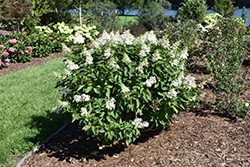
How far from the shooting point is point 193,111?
4.09 meters

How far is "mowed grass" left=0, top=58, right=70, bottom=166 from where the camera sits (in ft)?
11.1

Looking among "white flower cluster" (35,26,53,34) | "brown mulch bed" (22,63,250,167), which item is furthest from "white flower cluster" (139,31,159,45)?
"white flower cluster" (35,26,53,34)

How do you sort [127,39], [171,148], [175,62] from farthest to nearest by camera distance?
[171,148] < [175,62] < [127,39]

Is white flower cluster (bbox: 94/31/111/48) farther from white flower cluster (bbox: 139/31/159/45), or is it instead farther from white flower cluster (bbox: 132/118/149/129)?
white flower cluster (bbox: 132/118/149/129)

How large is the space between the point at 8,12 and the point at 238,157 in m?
10.7

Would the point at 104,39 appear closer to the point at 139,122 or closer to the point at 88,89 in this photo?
the point at 88,89

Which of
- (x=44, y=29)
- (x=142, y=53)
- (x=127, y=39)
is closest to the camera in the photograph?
(x=142, y=53)

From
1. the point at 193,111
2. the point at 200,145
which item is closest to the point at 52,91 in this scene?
the point at 193,111

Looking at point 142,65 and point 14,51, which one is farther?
point 14,51

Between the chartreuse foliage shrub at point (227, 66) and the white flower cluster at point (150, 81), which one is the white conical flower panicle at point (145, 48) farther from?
the chartreuse foliage shrub at point (227, 66)

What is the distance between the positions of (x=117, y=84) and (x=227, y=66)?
106 inches

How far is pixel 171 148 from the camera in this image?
3.07m

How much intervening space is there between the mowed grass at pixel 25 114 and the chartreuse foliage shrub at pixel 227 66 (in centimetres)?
276

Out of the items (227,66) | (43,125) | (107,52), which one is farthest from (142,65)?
(227,66)
